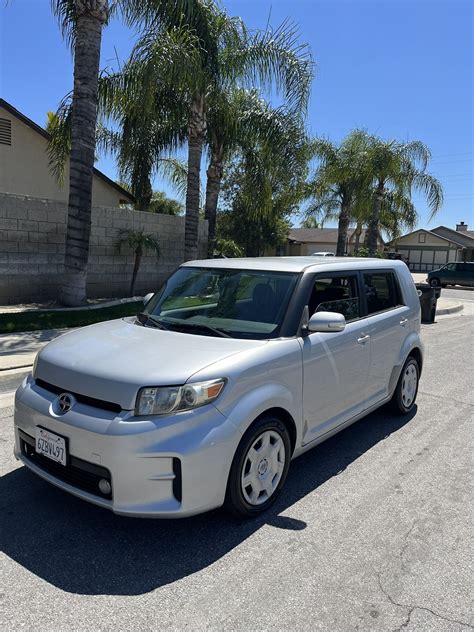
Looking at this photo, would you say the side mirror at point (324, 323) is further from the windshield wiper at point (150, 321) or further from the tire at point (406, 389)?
the tire at point (406, 389)

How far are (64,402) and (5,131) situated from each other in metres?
16.3

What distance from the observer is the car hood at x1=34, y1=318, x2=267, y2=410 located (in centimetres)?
278

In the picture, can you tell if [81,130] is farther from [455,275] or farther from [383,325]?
[455,275]

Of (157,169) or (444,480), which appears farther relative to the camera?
(157,169)

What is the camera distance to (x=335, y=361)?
3795mm

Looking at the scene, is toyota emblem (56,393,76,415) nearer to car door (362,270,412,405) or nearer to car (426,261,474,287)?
car door (362,270,412,405)

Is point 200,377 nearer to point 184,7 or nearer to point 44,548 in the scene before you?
point 44,548

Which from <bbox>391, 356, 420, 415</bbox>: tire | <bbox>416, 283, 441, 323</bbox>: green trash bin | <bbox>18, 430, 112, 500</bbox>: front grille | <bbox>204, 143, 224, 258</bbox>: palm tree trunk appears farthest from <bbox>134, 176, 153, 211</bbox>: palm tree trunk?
<bbox>18, 430, 112, 500</bbox>: front grille

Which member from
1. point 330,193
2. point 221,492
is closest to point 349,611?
point 221,492

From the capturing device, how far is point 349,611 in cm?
242

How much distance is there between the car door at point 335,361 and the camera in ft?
11.7

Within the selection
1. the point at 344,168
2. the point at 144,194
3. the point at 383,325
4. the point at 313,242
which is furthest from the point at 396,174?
the point at 313,242

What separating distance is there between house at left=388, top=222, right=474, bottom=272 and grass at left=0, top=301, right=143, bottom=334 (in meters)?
46.8

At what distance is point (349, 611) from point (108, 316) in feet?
26.8
